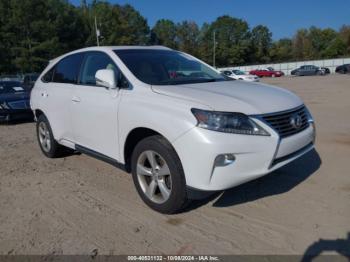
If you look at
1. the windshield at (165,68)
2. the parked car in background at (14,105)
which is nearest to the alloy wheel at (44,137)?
the windshield at (165,68)

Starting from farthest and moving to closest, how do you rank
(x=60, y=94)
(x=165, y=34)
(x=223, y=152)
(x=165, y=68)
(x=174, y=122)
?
(x=165, y=34) < (x=60, y=94) < (x=165, y=68) < (x=174, y=122) < (x=223, y=152)

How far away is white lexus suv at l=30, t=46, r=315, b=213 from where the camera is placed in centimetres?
327

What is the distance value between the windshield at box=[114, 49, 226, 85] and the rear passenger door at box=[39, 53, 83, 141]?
3.24 feet

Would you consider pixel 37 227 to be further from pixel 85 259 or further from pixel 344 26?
pixel 344 26

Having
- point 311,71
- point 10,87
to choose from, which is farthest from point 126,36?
point 10,87

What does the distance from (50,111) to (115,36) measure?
225 ft

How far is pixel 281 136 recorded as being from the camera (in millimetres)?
3488

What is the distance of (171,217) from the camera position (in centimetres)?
372

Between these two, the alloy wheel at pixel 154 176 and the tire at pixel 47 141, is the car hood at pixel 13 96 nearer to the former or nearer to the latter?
the tire at pixel 47 141

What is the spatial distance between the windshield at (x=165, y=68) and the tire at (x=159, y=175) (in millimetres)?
795

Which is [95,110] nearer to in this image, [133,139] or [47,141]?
[133,139]

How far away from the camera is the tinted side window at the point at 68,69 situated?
16.7 ft

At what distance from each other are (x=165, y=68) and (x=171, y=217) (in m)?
1.83

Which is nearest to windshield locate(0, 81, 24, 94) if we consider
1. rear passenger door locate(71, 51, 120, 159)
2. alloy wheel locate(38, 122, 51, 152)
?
alloy wheel locate(38, 122, 51, 152)
